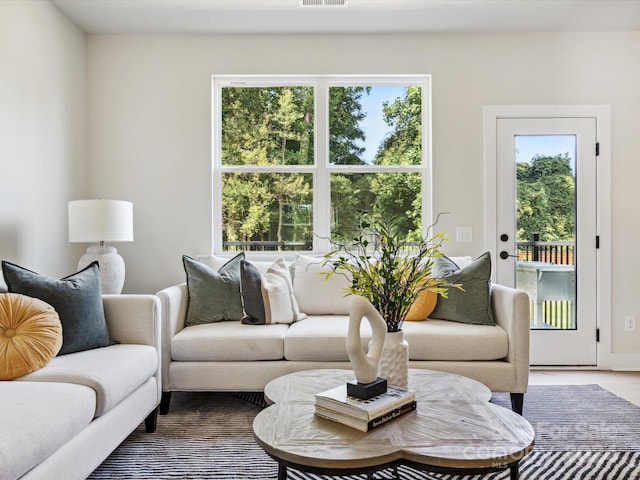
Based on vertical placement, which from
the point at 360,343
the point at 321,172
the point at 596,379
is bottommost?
the point at 596,379

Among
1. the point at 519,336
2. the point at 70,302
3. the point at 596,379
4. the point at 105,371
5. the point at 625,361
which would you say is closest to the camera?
the point at 105,371

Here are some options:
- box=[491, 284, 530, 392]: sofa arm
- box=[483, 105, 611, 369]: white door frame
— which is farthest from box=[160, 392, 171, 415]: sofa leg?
box=[483, 105, 611, 369]: white door frame

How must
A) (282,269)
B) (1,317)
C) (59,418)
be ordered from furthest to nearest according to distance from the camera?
(282,269) < (1,317) < (59,418)

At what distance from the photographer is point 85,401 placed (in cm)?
167

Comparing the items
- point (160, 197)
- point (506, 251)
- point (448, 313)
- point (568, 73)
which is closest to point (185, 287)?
point (160, 197)

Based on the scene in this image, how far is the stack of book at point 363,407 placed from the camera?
55.4 inches

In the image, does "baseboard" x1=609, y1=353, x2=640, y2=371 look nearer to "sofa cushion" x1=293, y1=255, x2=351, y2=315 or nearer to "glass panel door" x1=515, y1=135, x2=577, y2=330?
"glass panel door" x1=515, y1=135, x2=577, y2=330

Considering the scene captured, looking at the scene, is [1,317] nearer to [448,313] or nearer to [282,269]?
[282,269]

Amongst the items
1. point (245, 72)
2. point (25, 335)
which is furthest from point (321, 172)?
point (25, 335)

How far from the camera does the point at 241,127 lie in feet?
12.3

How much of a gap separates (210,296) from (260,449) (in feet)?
3.49

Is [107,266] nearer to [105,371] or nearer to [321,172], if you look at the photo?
[105,371]

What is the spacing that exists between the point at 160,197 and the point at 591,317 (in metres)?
3.49

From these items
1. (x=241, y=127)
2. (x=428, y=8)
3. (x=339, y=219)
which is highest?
(x=428, y=8)
